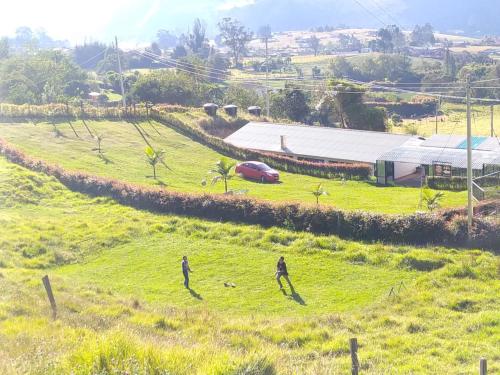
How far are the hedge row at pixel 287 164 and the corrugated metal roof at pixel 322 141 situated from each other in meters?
2.18

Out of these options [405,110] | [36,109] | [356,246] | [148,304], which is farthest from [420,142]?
[405,110]

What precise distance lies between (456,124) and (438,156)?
35996mm

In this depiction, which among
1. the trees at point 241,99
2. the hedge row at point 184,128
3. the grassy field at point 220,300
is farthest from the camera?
the trees at point 241,99

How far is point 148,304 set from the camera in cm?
1772

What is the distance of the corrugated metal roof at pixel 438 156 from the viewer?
109 ft

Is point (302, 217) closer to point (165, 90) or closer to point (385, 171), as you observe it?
point (385, 171)

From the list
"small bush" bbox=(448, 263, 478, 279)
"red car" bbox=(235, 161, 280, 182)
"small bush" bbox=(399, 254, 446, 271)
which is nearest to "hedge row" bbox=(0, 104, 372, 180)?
"red car" bbox=(235, 161, 280, 182)

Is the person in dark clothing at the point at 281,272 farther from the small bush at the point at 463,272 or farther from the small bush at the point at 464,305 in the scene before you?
the small bush at the point at 463,272

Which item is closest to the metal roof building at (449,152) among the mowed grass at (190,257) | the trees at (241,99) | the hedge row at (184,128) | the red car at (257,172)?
the hedge row at (184,128)

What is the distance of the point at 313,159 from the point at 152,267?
21464 mm

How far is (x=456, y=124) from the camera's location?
68.5 meters

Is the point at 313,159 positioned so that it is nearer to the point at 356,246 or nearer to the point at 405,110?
the point at 356,246

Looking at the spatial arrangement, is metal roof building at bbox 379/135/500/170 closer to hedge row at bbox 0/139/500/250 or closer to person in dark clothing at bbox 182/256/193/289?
hedge row at bbox 0/139/500/250

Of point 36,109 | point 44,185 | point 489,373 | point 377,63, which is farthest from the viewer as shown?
point 377,63
